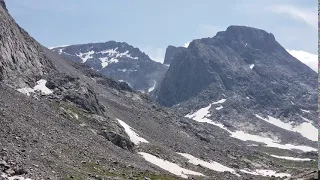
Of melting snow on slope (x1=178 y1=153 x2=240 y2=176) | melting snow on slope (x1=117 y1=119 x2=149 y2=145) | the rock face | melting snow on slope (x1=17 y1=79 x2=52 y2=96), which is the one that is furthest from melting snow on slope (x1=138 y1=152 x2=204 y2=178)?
the rock face

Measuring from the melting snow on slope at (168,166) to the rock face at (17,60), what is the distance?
113ft

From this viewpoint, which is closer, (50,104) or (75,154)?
(75,154)

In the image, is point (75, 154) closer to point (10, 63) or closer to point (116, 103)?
point (10, 63)

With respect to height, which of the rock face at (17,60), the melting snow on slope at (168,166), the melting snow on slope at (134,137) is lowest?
the melting snow on slope at (168,166)

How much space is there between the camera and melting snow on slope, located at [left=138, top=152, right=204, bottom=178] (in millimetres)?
78012

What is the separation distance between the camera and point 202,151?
117750mm

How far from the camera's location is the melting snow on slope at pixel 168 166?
78.0m

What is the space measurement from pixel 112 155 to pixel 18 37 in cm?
5855

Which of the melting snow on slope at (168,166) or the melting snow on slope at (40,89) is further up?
the melting snow on slope at (40,89)

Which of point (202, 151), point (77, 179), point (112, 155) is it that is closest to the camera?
point (77, 179)

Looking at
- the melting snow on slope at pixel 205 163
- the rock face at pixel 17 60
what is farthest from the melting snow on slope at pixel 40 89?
the melting snow on slope at pixel 205 163

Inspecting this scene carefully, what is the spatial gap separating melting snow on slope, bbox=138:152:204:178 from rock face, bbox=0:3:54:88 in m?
34.4

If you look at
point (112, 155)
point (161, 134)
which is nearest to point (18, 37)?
point (161, 134)

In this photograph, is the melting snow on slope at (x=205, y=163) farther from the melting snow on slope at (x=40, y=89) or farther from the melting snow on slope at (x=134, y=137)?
the melting snow on slope at (x=40, y=89)
